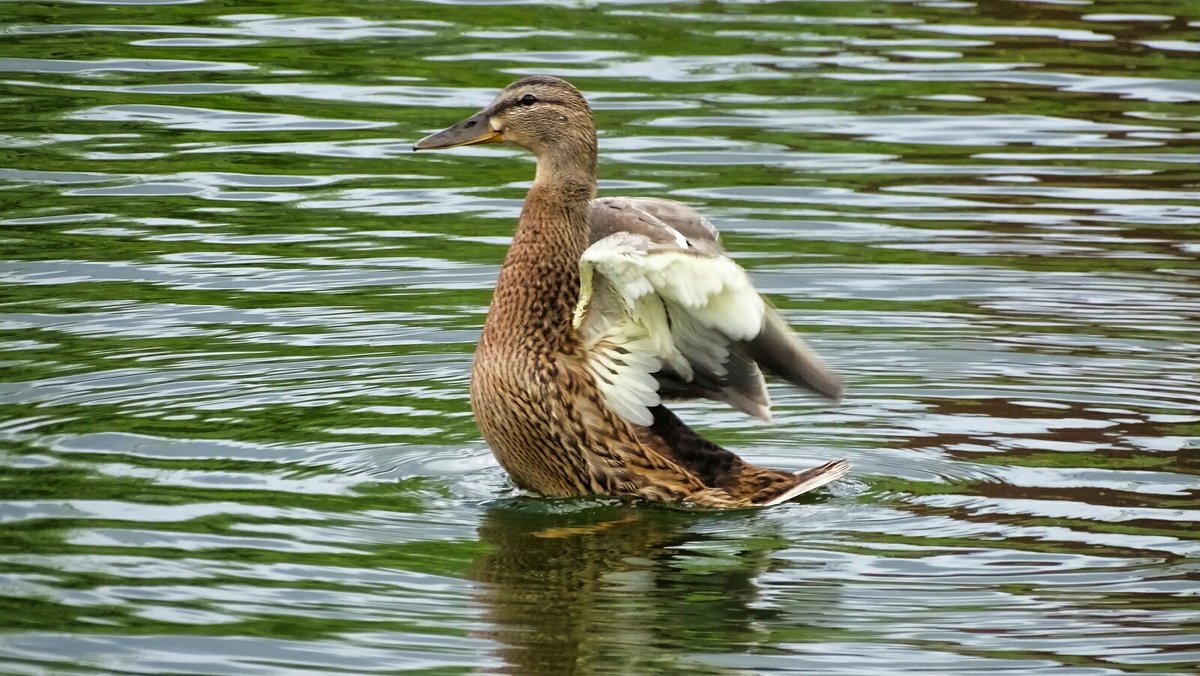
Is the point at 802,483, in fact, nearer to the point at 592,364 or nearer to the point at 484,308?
the point at 592,364

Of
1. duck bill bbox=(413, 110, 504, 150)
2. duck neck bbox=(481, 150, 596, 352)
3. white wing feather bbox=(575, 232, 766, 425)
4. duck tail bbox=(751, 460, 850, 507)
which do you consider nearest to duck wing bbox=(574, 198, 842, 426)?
white wing feather bbox=(575, 232, 766, 425)

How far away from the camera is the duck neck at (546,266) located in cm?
769

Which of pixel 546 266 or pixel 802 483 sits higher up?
pixel 546 266

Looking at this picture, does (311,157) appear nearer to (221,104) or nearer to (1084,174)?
(221,104)

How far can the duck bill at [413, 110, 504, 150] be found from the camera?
323 inches

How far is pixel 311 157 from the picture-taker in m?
12.5

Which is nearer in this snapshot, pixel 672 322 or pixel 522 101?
pixel 672 322

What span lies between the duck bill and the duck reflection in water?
1520 millimetres

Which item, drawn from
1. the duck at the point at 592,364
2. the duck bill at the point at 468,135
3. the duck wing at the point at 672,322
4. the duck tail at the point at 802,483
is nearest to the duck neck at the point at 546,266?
the duck at the point at 592,364

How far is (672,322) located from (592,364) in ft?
1.55

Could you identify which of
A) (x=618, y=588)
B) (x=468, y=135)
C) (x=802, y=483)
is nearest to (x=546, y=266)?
(x=468, y=135)

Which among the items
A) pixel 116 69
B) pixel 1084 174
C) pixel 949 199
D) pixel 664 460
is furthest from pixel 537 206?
pixel 116 69

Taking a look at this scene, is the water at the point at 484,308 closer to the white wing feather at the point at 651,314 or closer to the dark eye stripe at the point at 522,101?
the white wing feather at the point at 651,314

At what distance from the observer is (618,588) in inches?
257
